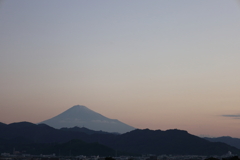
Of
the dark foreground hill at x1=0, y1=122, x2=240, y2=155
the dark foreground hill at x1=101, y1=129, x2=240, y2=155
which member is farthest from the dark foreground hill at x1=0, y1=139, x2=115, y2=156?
the dark foreground hill at x1=101, y1=129, x2=240, y2=155

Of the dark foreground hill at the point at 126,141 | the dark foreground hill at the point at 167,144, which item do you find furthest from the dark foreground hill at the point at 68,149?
the dark foreground hill at the point at 167,144

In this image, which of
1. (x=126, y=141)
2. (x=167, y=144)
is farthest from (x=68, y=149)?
(x=167, y=144)

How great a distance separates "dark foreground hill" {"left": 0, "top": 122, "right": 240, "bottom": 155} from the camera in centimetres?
10311

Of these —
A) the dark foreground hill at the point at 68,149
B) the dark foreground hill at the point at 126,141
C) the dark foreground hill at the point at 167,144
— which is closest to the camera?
the dark foreground hill at the point at 68,149

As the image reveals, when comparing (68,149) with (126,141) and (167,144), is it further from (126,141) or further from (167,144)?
(167,144)

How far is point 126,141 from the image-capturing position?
4815 inches

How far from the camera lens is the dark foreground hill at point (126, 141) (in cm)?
10311

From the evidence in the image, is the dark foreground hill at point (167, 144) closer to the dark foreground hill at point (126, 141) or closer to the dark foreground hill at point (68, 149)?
the dark foreground hill at point (126, 141)

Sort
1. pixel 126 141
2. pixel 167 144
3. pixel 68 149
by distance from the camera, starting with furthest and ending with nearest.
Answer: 1. pixel 126 141
2. pixel 167 144
3. pixel 68 149

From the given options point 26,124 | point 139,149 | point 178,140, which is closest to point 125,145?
point 139,149

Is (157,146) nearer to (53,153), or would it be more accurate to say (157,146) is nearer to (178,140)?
(178,140)

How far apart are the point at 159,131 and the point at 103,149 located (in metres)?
33.0

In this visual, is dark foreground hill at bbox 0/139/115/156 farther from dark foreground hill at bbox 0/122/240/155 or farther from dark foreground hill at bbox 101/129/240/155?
dark foreground hill at bbox 101/129/240/155

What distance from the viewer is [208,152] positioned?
10188 centimetres
